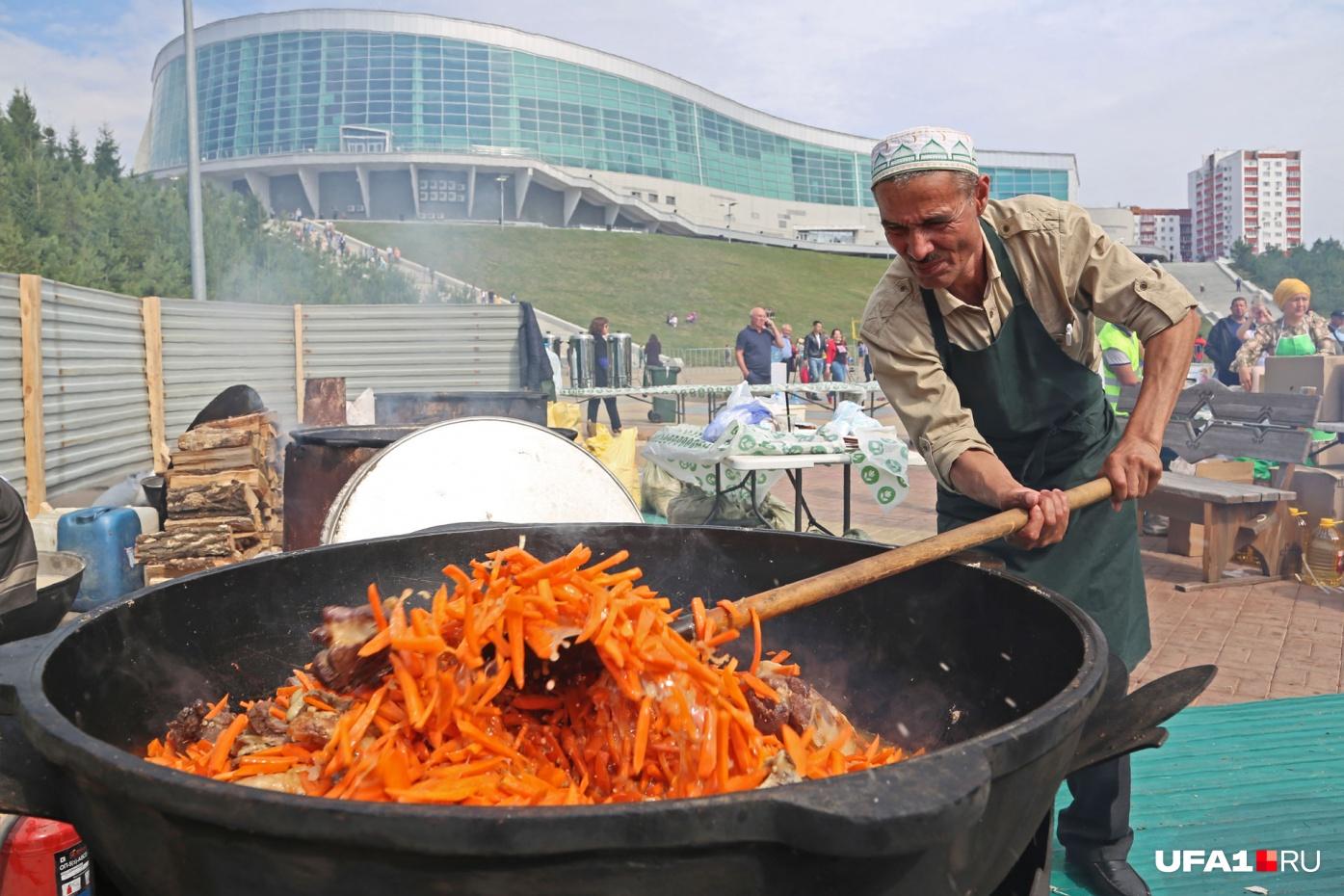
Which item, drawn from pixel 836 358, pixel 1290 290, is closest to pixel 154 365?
pixel 1290 290

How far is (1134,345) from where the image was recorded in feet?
27.2

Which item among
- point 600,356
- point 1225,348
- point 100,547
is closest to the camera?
point 100,547

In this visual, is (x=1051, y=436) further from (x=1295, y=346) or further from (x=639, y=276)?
(x=639, y=276)

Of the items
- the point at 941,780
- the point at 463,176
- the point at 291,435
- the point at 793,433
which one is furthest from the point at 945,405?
the point at 463,176

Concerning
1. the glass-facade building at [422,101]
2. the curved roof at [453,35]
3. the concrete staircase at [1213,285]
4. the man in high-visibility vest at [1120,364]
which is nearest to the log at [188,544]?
the man in high-visibility vest at [1120,364]

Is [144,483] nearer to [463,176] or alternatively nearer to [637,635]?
Result: [637,635]

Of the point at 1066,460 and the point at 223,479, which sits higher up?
the point at 1066,460

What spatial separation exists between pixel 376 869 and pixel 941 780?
60cm

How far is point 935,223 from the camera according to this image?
249 cm

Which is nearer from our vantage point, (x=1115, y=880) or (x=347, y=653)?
(x=347, y=653)

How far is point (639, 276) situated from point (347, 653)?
54132 millimetres

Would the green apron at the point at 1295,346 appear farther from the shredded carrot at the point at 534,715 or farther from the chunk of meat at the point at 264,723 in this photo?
the chunk of meat at the point at 264,723

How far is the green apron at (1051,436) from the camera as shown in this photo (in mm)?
2803

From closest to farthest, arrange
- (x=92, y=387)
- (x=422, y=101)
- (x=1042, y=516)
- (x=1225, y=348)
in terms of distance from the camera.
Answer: (x=1042, y=516)
(x=92, y=387)
(x=1225, y=348)
(x=422, y=101)
